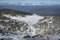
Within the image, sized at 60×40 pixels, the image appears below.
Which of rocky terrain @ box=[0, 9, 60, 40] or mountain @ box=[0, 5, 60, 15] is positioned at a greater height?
mountain @ box=[0, 5, 60, 15]

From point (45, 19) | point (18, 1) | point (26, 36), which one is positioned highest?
point (18, 1)

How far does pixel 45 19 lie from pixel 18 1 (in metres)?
0.92

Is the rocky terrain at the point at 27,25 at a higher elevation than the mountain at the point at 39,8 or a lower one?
lower

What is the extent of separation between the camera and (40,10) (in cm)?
662

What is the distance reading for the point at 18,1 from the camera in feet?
21.7

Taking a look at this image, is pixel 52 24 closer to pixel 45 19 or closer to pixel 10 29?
pixel 45 19

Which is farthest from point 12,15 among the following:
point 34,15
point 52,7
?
point 52,7

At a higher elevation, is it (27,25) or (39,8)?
(39,8)

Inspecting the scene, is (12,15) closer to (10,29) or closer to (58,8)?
(10,29)

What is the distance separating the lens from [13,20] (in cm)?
668

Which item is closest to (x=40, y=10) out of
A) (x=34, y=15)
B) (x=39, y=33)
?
(x=34, y=15)

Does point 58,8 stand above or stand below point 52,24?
above

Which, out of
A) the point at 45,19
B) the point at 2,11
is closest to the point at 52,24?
the point at 45,19

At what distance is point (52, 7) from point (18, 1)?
975 mm
